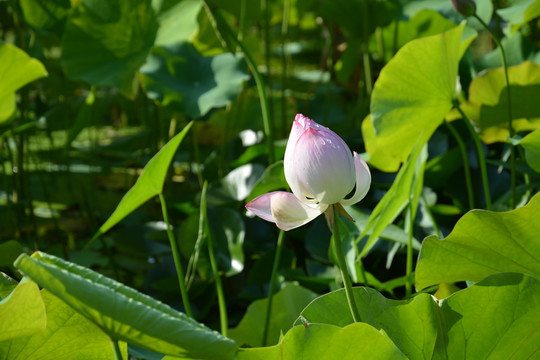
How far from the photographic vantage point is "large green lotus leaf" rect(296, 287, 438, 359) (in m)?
0.55

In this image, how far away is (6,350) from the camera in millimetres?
561

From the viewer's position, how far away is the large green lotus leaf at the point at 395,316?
550 millimetres

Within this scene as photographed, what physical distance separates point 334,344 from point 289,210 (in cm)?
10

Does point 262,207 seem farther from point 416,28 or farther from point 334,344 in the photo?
point 416,28

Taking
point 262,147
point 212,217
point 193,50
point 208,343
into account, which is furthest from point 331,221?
point 193,50

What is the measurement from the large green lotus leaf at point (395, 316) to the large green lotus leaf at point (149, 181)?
0.22 metres

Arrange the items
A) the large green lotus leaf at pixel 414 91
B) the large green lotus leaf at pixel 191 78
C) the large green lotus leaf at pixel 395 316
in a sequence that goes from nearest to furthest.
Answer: the large green lotus leaf at pixel 395 316 < the large green lotus leaf at pixel 414 91 < the large green lotus leaf at pixel 191 78

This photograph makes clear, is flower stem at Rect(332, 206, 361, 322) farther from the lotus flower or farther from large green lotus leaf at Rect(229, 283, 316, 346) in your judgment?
large green lotus leaf at Rect(229, 283, 316, 346)

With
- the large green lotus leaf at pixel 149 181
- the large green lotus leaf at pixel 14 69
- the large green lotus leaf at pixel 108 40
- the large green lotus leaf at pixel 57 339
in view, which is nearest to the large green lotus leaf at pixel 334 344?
the large green lotus leaf at pixel 57 339

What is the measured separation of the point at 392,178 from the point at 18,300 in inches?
31.8

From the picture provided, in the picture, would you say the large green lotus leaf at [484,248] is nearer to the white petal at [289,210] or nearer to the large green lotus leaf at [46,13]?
the white petal at [289,210]

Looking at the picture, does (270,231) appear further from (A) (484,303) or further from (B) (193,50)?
(A) (484,303)

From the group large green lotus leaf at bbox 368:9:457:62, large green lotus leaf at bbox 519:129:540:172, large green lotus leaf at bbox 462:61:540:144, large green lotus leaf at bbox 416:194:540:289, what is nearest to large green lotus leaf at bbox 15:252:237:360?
large green lotus leaf at bbox 416:194:540:289

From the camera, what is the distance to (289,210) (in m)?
0.49
